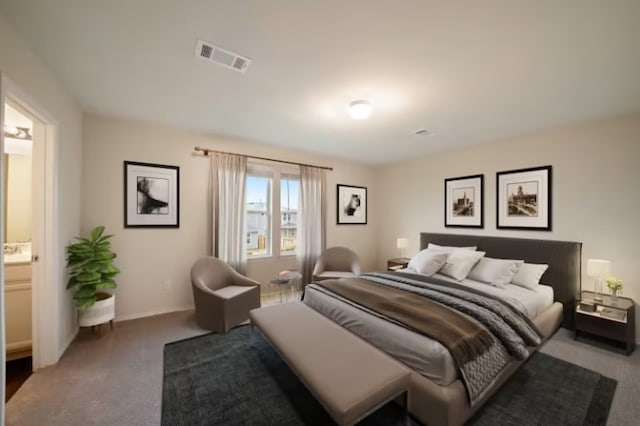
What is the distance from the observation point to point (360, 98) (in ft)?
8.41

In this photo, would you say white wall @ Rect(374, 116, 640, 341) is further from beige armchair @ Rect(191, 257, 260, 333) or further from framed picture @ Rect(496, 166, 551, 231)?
beige armchair @ Rect(191, 257, 260, 333)

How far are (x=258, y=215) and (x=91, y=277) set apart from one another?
2.28m

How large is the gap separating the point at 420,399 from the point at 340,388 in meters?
0.62

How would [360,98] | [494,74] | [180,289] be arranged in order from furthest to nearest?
[180,289] → [360,98] → [494,74]

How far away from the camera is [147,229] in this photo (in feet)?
11.1

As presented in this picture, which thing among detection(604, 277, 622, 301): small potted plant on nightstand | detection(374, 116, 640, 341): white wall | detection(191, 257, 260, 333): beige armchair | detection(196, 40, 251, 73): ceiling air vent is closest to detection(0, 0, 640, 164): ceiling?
detection(196, 40, 251, 73): ceiling air vent

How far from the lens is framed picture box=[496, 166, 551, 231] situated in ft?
11.1

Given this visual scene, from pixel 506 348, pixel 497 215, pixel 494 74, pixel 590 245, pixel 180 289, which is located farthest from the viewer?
pixel 497 215

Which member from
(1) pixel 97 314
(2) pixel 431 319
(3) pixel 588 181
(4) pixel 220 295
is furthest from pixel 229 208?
(3) pixel 588 181

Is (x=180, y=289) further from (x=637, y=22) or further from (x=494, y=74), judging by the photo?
(x=637, y=22)

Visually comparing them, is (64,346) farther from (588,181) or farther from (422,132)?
(588,181)

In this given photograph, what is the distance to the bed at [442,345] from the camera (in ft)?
5.29

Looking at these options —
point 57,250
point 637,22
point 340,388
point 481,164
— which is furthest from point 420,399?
point 481,164

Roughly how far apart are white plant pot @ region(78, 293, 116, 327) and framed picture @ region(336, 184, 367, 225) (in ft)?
12.3
